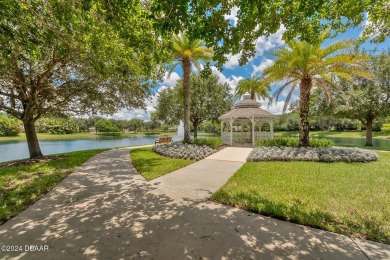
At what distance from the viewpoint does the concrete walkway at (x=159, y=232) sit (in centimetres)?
260

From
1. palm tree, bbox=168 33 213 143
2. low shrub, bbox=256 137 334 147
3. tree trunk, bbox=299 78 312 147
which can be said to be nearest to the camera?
tree trunk, bbox=299 78 312 147

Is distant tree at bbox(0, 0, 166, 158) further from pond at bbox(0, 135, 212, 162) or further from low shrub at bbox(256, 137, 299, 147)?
pond at bbox(0, 135, 212, 162)

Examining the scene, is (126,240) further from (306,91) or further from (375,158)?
(306,91)

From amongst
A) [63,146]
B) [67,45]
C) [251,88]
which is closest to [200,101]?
[251,88]

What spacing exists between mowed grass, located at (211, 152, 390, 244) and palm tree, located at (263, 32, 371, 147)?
17.5ft

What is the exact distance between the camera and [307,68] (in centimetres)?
1072

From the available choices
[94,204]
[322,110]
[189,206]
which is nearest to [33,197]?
[94,204]

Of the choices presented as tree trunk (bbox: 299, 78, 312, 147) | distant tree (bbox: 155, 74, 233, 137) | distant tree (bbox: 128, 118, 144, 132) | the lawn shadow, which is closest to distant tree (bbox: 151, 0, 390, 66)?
the lawn shadow

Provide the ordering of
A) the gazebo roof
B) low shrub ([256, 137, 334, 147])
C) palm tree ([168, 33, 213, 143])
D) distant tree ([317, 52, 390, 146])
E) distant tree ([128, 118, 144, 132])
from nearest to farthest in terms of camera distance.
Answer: low shrub ([256, 137, 334, 147]), palm tree ([168, 33, 213, 143]), distant tree ([317, 52, 390, 146]), the gazebo roof, distant tree ([128, 118, 144, 132])

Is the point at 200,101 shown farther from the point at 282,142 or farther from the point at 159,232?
the point at 159,232

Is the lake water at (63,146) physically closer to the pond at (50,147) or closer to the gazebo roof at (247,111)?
the pond at (50,147)

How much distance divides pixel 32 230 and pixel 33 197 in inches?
82.9

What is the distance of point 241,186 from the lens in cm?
545

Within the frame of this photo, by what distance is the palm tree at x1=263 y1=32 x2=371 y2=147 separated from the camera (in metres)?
10.1
